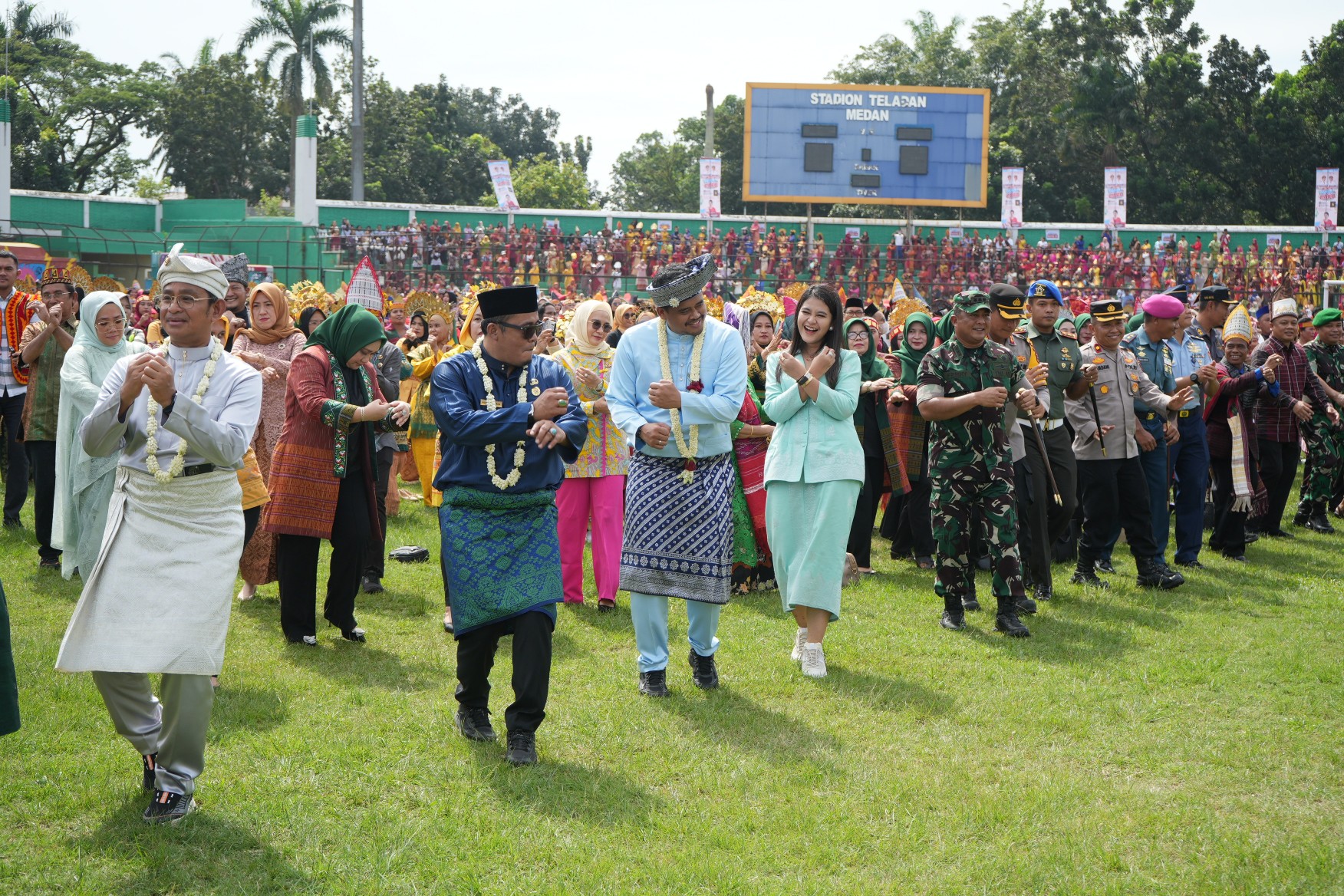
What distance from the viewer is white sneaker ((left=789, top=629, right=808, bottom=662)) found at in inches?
251

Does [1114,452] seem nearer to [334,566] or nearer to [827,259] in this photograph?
[334,566]

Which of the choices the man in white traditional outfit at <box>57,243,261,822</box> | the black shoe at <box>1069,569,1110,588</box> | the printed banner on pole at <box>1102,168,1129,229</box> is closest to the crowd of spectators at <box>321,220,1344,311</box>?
the printed banner on pole at <box>1102,168,1129,229</box>

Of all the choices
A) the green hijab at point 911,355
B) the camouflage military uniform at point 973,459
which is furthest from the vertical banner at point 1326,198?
the camouflage military uniform at point 973,459

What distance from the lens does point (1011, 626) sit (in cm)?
716

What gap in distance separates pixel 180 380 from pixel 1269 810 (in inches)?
166

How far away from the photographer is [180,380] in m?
4.39

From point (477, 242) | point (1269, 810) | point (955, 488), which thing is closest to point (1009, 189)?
point (477, 242)

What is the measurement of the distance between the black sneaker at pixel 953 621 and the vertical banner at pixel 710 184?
27.3 metres

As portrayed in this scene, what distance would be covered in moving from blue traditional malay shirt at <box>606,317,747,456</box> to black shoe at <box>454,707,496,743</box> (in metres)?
1.45

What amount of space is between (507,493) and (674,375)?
131 cm

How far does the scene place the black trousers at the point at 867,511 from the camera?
30.0 ft

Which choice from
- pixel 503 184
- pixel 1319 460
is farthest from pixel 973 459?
pixel 503 184

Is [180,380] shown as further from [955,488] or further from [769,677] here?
[955,488]

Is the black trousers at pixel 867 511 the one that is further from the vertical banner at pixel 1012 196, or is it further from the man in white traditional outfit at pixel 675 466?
the vertical banner at pixel 1012 196
